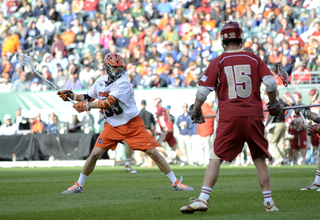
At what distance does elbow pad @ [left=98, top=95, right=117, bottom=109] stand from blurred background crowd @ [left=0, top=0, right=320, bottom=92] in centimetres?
1130

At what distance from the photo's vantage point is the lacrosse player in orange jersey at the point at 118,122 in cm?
793

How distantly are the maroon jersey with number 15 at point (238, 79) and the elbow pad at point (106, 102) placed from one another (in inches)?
105

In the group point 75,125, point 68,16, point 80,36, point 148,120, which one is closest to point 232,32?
point 148,120

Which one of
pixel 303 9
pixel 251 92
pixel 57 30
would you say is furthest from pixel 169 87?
pixel 251 92

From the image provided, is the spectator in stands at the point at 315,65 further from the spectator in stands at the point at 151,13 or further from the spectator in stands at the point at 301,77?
the spectator in stands at the point at 151,13

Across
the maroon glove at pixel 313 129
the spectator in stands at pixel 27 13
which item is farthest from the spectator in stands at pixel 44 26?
the maroon glove at pixel 313 129

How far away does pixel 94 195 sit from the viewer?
754 cm

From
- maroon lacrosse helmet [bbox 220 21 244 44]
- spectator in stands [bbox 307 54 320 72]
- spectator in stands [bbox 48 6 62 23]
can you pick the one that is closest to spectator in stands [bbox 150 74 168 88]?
spectator in stands [bbox 307 54 320 72]

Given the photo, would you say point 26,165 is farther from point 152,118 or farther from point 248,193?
point 248,193

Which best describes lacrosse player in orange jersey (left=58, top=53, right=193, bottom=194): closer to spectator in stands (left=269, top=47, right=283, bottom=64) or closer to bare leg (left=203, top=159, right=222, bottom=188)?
bare leg (left=203, top=159, right=222, bottom=188)

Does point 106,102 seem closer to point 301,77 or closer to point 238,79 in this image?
point 238,79

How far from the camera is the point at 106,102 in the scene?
300 inches

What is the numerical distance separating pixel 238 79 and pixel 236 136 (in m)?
0.59

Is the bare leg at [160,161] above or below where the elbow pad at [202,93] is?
below
